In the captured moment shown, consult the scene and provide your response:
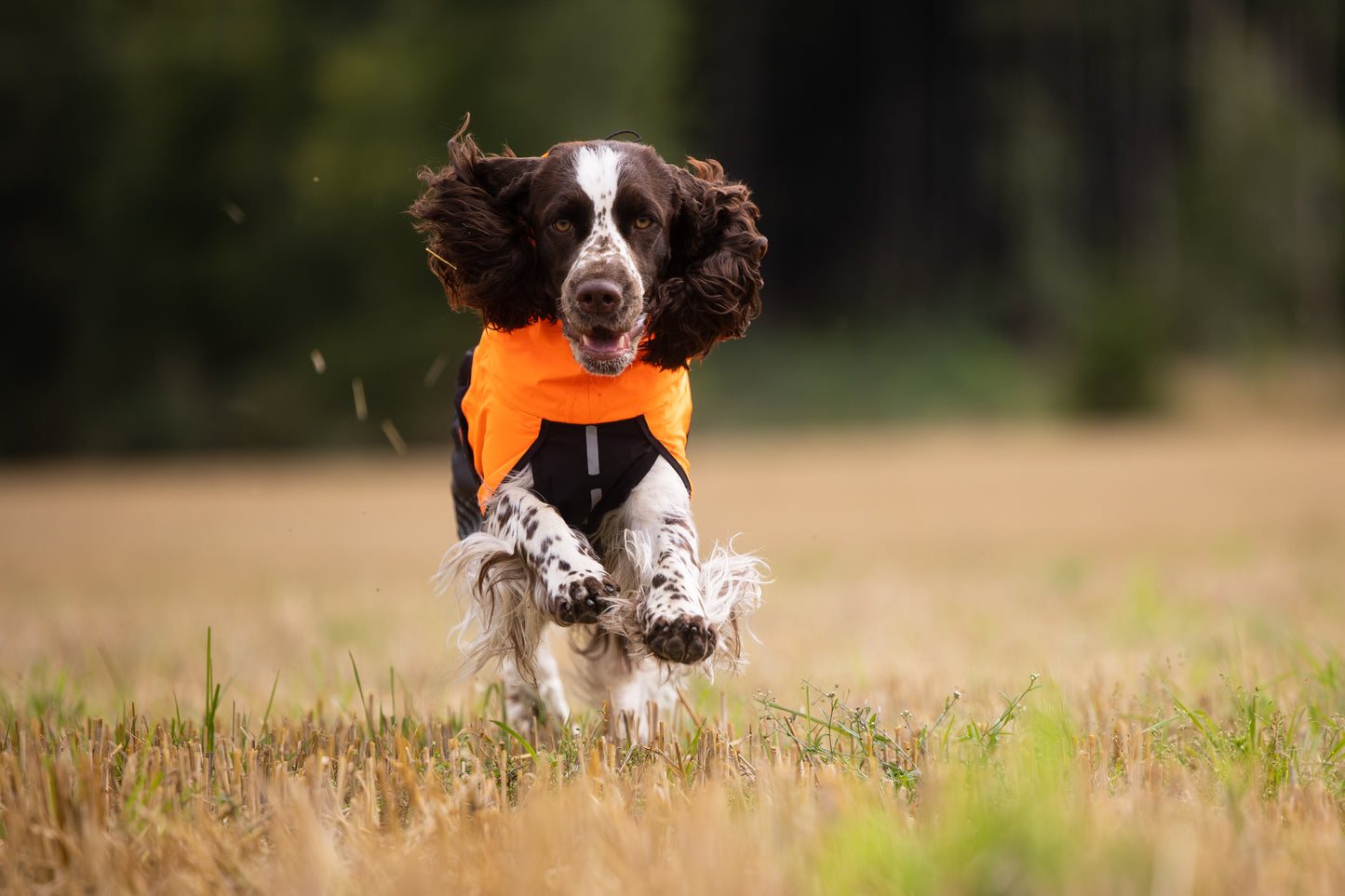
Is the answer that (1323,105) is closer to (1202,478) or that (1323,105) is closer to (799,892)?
(1202,478)

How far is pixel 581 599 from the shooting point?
2.55 metres

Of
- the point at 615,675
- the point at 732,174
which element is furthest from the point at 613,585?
the point at 732,174

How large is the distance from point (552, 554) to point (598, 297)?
0.61 metres

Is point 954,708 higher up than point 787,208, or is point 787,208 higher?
point 787,208

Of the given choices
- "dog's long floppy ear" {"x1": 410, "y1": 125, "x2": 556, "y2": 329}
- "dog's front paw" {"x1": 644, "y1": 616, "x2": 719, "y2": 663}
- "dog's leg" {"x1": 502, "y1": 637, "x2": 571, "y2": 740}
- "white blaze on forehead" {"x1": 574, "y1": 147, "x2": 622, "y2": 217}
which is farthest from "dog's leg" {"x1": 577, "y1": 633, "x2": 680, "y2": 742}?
"white blaze on forehead" {"x1": 574, "y1": 147, "x2": 622, "y2": 217}

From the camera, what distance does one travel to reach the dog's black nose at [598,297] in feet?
8.64

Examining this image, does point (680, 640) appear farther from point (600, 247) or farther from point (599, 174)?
point (599, 174)

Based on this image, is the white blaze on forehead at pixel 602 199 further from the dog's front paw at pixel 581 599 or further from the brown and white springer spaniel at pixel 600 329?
the dog's front paw at pixel 581 599

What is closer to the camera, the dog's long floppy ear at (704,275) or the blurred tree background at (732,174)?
the dog's long floppy ear at (704,275)

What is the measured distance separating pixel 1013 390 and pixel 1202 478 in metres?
12.4

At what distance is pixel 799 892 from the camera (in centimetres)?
150

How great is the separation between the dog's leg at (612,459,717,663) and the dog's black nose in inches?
17.1

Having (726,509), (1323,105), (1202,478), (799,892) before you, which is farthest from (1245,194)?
(799,892)

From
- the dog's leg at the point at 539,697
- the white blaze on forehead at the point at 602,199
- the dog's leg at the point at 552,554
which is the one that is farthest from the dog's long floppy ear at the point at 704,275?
the dog's leg at the point at 539,697
